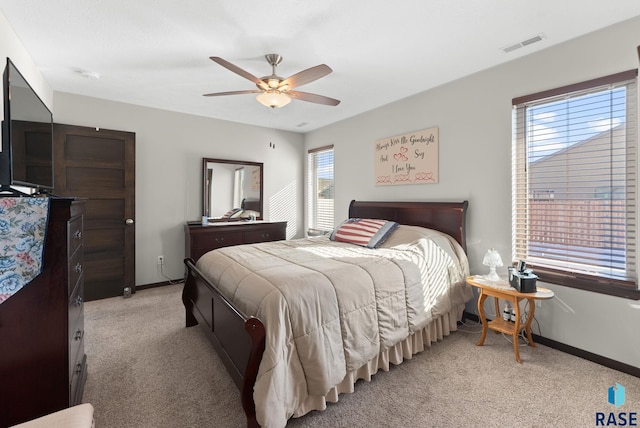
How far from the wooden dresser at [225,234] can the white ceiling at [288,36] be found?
1810 mm

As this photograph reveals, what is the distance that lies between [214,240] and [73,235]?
8.38 feet

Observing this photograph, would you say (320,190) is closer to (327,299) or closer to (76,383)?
(327,299)

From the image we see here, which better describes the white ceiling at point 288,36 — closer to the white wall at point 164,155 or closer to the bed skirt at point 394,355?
the white wall at point 164,155

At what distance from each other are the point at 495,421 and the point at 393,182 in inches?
103

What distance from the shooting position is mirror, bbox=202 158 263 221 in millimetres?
4375

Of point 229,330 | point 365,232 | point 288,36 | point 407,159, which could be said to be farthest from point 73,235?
point 407,159

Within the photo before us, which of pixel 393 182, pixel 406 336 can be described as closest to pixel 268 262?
pixel 406 336

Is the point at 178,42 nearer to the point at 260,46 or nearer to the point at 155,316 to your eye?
the point at 260,46

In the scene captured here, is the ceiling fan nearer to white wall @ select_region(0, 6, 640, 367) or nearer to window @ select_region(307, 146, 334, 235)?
white wall @ select_region(0, 6, 640, 367)

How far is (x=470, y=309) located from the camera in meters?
2.96

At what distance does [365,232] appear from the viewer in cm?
317

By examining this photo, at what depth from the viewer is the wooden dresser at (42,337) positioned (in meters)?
1.28

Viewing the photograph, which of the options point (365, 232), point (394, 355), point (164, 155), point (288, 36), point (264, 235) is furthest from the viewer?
point (264, 235)

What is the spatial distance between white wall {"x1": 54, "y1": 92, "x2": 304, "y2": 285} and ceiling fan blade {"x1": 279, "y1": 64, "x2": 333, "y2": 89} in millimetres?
2451
